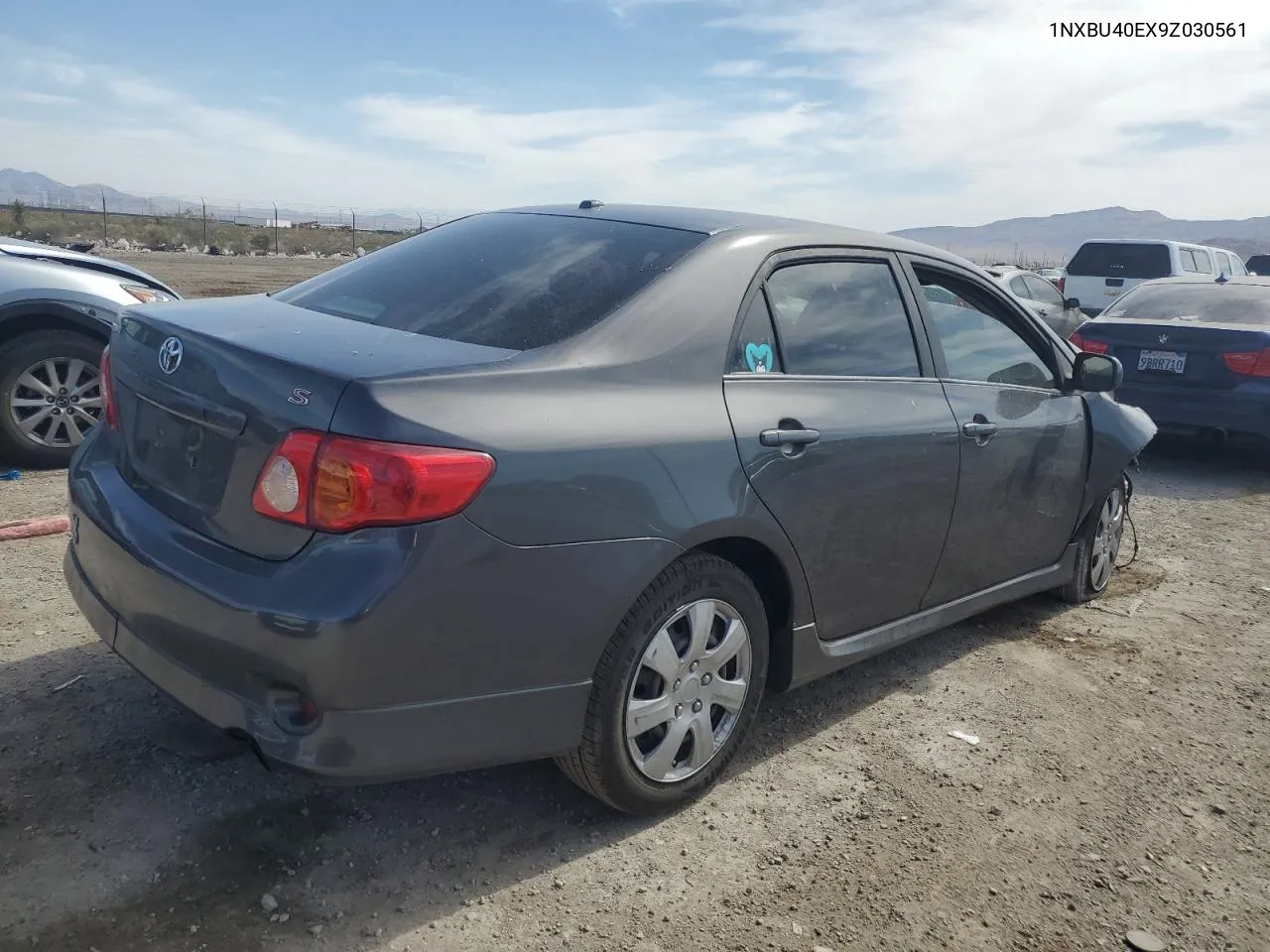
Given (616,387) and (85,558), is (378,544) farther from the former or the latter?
(85,558)

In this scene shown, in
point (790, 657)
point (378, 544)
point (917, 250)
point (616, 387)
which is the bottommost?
point (790, 657)

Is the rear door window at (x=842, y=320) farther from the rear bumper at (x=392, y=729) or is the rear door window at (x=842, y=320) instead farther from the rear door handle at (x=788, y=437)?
the rear bumper at (x=392, y=729)

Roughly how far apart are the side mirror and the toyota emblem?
354 centimetres

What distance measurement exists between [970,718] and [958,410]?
1.11 metres

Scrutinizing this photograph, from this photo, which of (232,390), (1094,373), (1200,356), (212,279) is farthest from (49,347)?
(212,279)

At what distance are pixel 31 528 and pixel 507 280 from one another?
→ 318 centimetres

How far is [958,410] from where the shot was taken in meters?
3.77

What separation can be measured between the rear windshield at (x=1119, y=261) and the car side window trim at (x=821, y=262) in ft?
48.0

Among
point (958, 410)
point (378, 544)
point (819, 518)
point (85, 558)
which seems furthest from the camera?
point (958, 410)

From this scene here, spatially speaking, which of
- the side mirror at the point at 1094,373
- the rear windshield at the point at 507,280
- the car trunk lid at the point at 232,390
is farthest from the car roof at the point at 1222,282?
the car trunk lid at the point at 232,390

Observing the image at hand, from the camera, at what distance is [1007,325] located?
14.0 ft

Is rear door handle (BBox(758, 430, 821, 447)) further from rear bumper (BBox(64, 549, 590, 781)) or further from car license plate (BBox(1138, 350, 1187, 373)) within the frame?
car license plate (BBox(1138, 350, 1187, 373))

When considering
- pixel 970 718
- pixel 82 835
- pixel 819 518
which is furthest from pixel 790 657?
pixel 82 835

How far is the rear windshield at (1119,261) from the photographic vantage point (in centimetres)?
1658
